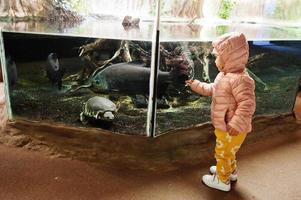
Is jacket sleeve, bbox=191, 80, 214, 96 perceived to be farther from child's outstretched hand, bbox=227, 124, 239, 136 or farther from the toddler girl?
child's outstretched hand, bbox=227, 124, 239, 136

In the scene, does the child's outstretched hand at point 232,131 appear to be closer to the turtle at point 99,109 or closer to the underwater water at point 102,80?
the underwater water at point 102,80

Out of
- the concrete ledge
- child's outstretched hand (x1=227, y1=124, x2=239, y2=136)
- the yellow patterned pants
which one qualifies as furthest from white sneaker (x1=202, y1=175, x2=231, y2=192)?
child's outstretched hand (x1=227, y1=124, x2=239, y2=136)

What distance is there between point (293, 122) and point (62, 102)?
10.3 ft

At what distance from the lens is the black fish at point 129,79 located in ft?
8.83

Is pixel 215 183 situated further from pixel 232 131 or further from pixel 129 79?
pixel 129 79

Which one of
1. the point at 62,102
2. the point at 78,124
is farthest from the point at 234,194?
the point at 62,102

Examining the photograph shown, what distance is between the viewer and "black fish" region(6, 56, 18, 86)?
285 cm

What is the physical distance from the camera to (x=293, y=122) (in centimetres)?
391

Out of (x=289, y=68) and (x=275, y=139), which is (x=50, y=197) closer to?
(x=275, y=139)

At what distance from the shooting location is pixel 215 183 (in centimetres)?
237

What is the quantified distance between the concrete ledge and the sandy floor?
120 millimetres

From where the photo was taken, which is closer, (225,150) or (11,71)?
(225,150)

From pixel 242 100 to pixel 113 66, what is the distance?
1.30m

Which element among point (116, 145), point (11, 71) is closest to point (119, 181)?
point (116, 145)
